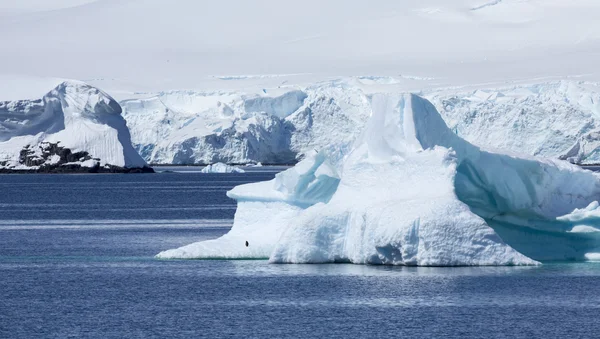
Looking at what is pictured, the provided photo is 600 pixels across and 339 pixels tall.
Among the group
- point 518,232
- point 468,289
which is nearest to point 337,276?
point 468,289

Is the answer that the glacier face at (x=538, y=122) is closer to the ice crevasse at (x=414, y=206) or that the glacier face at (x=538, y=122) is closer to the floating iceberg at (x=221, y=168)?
the floating iceberg at (x=221, y=168)

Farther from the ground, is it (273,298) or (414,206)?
(414,206)

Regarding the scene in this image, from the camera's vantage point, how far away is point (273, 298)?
2066cm

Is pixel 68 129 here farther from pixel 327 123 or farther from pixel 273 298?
pixel 273 298

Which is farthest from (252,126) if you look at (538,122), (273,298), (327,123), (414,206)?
(273,298)

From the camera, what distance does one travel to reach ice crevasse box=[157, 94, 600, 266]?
2323cm

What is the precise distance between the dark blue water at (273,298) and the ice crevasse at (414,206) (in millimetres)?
463

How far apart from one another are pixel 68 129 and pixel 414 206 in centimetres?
6969

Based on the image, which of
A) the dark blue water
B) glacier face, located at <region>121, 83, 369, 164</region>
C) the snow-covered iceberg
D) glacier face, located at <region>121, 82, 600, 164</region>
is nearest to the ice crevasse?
the dark blue water

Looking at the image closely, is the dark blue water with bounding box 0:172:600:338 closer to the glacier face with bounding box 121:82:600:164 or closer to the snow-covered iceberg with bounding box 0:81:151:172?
the snow-covered iceberg with bounding box 0:81:151:172

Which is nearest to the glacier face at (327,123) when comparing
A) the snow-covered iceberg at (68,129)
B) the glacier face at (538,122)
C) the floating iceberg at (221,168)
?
the glacier face at (538,122)

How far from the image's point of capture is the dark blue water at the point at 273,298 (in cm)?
1766

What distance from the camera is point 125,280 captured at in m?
23.4

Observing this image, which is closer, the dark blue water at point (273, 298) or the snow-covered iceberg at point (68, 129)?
the dark blue water at point (273, 298)
